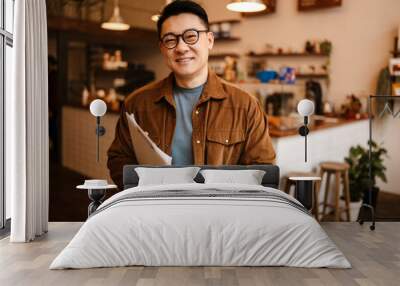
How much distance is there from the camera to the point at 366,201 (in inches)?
256

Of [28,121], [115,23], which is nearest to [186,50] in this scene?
[115,23]

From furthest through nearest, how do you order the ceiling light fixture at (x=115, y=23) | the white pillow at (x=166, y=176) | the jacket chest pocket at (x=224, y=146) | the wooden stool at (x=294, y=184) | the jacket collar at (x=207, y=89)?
the ceiling light fixture at (x=115, y=23) → the wooden stool at (x=294, y=184) → the jacket collar at (x=207, y=89) → the jacket chest pocket at (x=224, y=146) → the white pillow at (x=166, y=176)

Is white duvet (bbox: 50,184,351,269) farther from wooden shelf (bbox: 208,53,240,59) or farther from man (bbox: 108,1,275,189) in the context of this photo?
wooden shelf (bbox: 208,53,240,59)

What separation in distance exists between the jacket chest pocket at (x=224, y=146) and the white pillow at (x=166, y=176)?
32 centimetres

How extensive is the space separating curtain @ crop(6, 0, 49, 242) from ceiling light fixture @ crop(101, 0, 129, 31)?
1.30m

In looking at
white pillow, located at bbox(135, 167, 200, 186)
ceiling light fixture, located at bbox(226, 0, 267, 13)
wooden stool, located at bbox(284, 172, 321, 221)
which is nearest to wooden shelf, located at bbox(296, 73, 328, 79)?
ceiling light fixture, located at bbox(226, 0, 267, 13)

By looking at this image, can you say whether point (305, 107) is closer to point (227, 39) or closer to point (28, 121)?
point (28, 121)

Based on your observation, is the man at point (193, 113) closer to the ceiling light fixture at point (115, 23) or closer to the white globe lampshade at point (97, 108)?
the white globe lampshade at point (97, 108)

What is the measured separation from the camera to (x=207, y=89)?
18.0 feet

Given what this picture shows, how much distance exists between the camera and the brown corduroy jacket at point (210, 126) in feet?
17.6

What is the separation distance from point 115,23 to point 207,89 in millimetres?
1500

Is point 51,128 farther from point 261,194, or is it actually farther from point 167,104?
point 261,194

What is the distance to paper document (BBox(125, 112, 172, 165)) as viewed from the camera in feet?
17.8

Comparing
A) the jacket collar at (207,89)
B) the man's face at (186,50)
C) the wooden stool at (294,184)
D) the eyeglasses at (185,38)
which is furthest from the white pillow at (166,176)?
the eyeglasses at (185,38)
